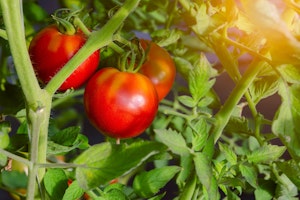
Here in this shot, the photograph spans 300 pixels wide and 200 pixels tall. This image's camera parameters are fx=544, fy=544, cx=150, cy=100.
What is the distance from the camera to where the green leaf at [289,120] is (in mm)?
384

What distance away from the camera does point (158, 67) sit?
524 mm

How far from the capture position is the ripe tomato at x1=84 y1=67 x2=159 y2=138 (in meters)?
0.48

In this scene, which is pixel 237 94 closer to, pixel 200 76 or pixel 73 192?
pixel 200 76

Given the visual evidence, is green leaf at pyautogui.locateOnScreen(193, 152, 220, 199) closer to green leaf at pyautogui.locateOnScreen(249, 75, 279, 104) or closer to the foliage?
the foliage

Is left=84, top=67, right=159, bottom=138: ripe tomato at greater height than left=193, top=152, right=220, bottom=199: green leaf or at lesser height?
lesser

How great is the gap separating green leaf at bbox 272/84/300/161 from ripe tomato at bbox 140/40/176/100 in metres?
0.15

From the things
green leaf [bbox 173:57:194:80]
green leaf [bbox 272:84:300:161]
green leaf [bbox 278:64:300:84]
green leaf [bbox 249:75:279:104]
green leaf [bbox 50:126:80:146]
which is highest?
green leaf [bbox 278:64:300:84]

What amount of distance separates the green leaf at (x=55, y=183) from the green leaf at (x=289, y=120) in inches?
6.1

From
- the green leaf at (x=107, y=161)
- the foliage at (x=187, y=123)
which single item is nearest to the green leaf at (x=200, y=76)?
the foliage at (x=187, y=123)

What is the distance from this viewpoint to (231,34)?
597 mm

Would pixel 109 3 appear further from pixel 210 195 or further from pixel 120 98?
pixel 210 195

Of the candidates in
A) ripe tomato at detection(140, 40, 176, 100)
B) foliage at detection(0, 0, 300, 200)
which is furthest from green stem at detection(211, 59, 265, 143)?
ripe tomato at detection(140, 40, 176, 100)

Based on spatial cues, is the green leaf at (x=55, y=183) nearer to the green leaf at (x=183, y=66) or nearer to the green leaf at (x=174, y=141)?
the green leaf at (x=174, y=141)

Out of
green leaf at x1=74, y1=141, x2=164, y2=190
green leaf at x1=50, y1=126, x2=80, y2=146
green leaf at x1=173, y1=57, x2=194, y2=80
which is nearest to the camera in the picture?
green leaf at x1=74, y1=141, x2=164, y2=190
